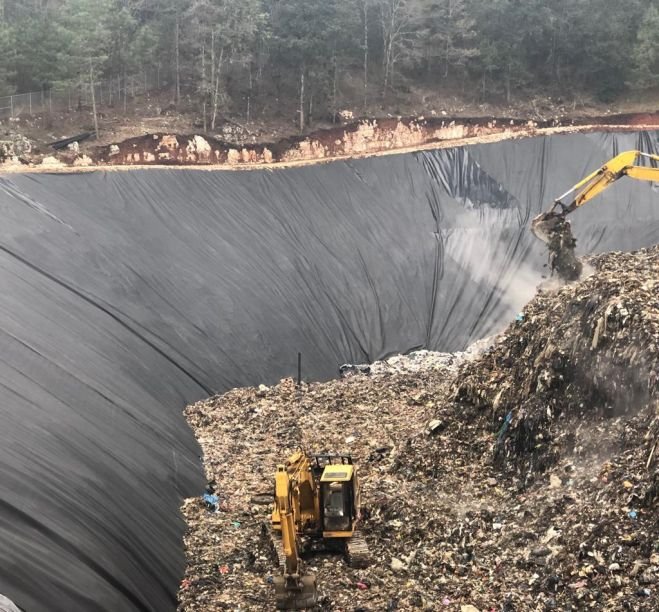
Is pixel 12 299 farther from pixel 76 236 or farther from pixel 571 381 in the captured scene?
pixel 571 381

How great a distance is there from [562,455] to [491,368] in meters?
3.07

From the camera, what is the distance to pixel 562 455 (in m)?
11.3

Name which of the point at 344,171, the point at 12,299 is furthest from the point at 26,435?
the point at 344,171

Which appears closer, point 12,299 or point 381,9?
point 12,299

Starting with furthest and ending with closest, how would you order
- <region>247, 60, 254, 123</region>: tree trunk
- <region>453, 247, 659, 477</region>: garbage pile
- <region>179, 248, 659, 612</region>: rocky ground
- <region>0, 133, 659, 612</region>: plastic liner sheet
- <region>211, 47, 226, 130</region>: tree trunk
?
<region>247, 60, 254, 123</region>: tree trunk
<region>211, 47, 226, 130</region>: tree trunk
<region>453, 247, 659, 477</region>: garbage pile
<region>0, 133, 659, 612</region>: plastic liner sheet
<region>179, 248, 659, 612</region>: rocky ground

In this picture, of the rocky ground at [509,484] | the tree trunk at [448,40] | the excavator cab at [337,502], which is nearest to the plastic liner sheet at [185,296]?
the rocky ground at [509,484]

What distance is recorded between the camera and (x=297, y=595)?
31.0 feet

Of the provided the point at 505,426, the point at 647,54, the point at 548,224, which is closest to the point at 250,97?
the point at 548,224

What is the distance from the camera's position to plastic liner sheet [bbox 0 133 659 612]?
10250 mm

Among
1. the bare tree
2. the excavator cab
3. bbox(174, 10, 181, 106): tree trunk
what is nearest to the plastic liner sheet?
the excavator cab

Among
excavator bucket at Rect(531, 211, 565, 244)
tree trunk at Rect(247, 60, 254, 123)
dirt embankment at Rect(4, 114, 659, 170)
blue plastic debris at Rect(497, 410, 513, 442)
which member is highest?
tree trunk at Rect(247, 60, 254, 123)

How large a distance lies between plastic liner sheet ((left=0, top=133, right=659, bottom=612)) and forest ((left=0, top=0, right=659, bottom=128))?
26.8 feet

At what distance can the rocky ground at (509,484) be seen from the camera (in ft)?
30.6

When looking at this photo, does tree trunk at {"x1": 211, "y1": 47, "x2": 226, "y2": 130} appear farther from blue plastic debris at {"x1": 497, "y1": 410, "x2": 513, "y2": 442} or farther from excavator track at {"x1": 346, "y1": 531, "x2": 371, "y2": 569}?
excavator track at {"x1": 346, "y1": 531, "x2": 371, "y2": 569}
